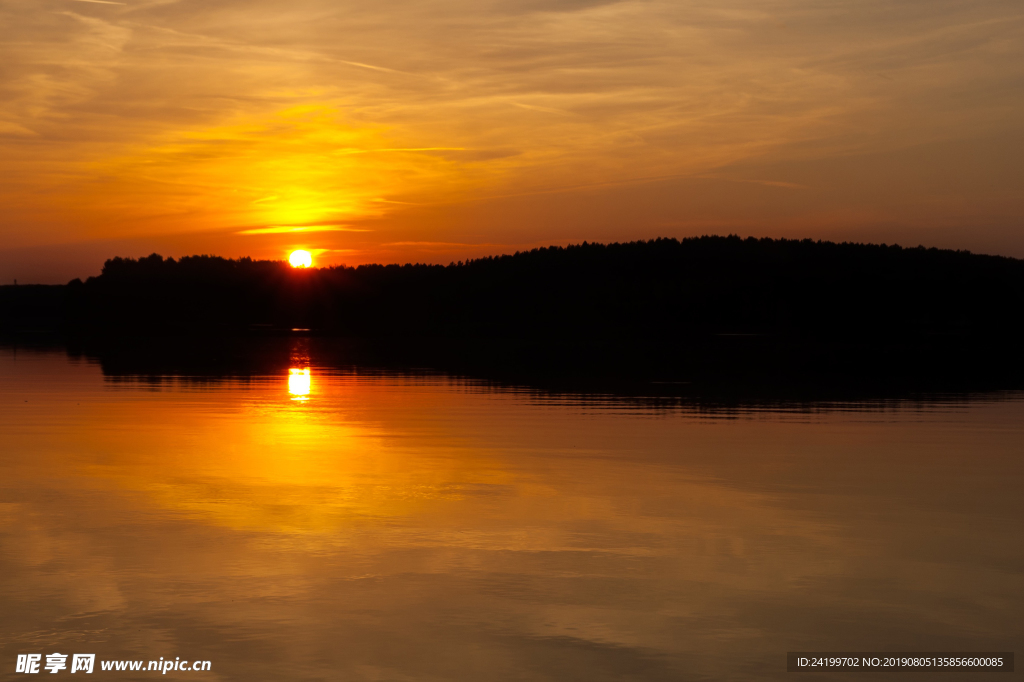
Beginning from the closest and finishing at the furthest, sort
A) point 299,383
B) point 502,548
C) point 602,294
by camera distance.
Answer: point 502,548 < point 299,383 < point 602,294

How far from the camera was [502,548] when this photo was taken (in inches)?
392

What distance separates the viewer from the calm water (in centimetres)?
741

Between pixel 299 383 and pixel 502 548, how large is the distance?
21103 millimetres

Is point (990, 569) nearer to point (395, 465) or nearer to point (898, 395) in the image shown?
point (395, 465)

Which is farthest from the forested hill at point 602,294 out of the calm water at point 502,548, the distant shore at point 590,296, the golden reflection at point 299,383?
the calm water at point 502,548

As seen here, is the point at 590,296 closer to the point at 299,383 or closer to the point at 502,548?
the point at 299,383

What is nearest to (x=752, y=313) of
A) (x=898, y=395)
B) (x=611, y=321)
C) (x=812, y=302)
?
(x=812, y=302)

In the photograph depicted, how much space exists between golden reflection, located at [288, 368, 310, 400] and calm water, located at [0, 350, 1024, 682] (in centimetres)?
685

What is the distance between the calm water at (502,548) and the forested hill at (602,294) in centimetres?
8344

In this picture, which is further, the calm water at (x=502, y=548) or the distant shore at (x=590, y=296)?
the distant shore at (x=590, y=296)

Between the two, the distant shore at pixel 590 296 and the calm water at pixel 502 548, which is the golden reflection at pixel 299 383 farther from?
the distant shore at pixel 590 296

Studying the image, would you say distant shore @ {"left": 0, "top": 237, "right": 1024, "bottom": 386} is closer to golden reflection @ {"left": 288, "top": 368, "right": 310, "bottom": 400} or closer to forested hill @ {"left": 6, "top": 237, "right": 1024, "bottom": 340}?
forested hill @ {"left": 6, "top": 237, "right": 1024, "bottom": 340}

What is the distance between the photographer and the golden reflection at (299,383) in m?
26.1

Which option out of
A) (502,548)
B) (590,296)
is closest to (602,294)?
(590,296)
